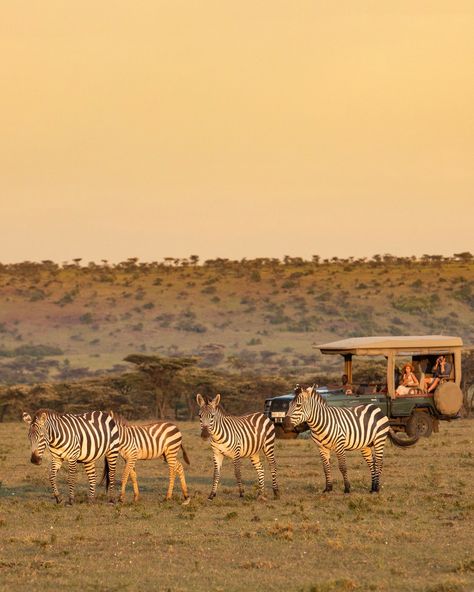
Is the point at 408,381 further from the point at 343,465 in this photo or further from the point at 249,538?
the point at 249,538

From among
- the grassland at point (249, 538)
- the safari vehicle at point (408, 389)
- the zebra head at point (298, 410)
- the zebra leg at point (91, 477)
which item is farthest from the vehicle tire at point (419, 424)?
the zebra leg at point (91, 477)

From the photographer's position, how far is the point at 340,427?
20.3m

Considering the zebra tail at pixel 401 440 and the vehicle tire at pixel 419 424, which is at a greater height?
the vehicle tire at pixel 419 424

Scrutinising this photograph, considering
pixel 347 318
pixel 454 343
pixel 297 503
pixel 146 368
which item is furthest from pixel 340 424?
pixel 347 318

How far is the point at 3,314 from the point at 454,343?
7356cm

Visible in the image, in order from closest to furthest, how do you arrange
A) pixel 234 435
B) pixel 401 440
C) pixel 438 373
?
pixel 234 435 < pixel 438 373 < pixel 401 440

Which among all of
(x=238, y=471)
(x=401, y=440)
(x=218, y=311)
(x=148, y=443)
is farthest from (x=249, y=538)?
(x=218, y=311)

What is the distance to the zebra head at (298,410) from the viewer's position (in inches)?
774

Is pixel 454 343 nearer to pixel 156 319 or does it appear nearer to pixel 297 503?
pixel 297 503

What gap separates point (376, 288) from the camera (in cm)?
10012

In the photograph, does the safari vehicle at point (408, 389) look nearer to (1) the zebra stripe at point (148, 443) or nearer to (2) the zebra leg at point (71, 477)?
(1) the zebra stripe at point (148, 443)

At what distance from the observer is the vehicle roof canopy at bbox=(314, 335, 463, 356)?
977 inches

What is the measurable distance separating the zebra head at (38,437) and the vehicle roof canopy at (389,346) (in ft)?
24.3

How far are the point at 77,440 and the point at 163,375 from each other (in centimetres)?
3025
